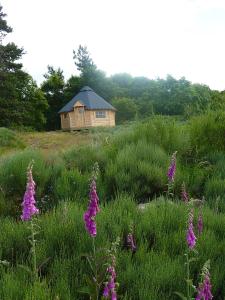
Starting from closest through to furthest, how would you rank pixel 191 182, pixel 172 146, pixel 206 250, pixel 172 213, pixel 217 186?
1. pixel 206 250
2. pixel 172 213
3. pixel 217 186
4. pixel 191 182
5. pixel 172 146

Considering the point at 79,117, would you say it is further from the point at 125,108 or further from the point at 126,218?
the point at 126,218

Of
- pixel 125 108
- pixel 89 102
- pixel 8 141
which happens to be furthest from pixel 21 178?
pixel 125 108

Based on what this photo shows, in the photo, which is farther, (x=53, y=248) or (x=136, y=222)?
(x=136, y=222)

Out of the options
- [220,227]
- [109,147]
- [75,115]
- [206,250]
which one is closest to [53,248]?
[206,250]

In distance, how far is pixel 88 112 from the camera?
4066 cm

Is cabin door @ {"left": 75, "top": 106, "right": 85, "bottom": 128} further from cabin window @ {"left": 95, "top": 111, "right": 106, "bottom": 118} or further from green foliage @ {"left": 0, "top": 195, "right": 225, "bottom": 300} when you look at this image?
green foliage @ {"left": 0, "top": 195, "right": 225, "bottom": 300}

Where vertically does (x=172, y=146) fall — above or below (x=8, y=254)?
above

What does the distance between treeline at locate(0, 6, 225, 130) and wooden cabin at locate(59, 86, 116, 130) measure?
297 cm

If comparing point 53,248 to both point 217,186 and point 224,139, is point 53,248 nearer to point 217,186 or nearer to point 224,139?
point 217,186

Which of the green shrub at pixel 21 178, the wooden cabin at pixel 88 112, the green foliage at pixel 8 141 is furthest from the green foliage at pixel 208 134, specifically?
the wooden cabin at pixel 88 112

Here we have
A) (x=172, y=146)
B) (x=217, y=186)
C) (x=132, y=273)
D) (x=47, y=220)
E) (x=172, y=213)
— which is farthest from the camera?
(x=172, y=146)

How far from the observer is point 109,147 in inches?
309

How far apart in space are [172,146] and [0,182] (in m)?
3.19

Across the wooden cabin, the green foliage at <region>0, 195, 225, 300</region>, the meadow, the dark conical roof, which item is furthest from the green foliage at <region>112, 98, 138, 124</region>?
the green foliage at <region>0, 195, 225, 300</region>
